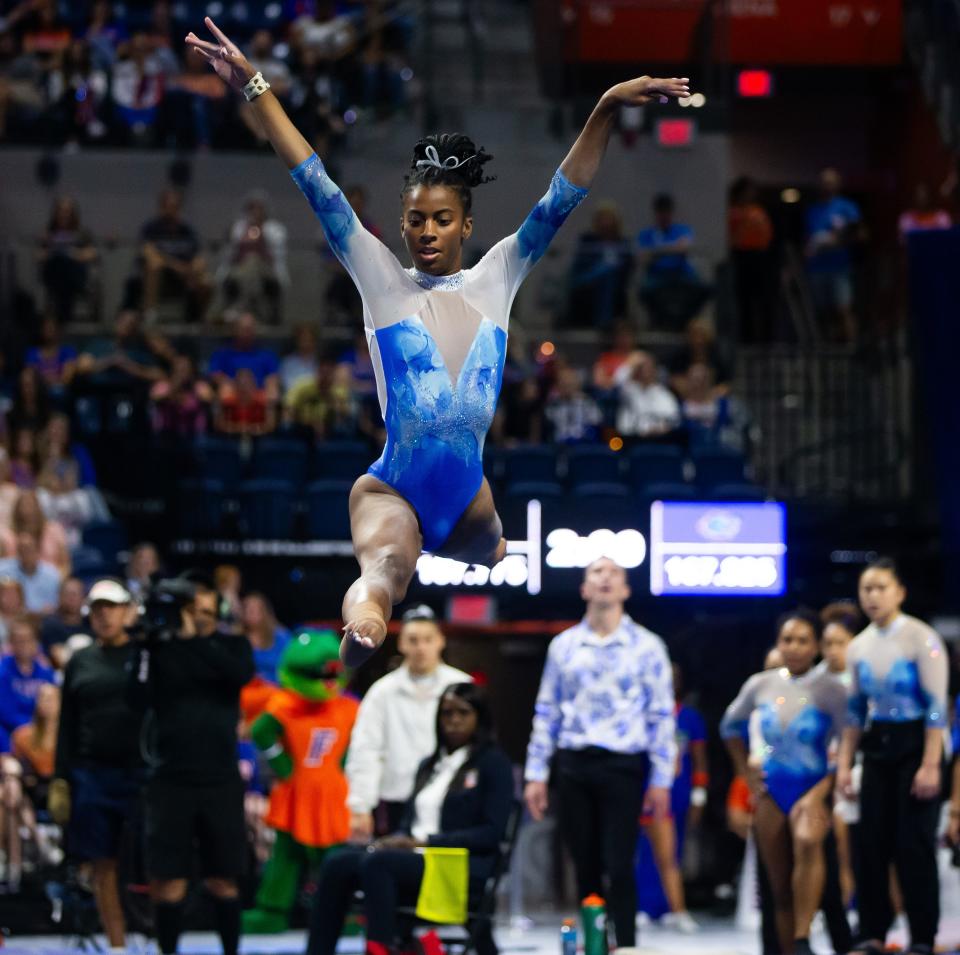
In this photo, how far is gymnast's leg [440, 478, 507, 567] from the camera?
5059 mm

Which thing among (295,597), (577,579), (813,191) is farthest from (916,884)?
(813,191)

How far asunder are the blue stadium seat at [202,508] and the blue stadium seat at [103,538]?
20.4 inches

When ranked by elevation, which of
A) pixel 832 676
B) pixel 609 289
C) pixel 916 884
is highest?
pixel 609 289

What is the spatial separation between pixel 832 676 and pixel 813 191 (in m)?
11.9

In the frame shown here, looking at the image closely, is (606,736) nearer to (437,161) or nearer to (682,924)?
(682,924)

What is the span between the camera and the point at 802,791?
25.7ft

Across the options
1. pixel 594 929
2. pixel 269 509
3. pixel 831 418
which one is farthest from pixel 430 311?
pixel 831 418

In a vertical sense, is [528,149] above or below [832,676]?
above

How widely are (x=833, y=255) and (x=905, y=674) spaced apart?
337 inches

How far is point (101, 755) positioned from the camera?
8250mm

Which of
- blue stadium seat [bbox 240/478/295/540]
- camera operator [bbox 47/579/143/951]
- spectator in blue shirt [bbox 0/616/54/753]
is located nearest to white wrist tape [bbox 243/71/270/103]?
camera operator [bbox 47/579/143/951]

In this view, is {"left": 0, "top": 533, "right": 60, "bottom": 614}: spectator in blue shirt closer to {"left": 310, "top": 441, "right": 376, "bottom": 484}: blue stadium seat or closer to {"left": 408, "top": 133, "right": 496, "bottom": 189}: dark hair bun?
{"left": 310, "top": 441, "right": 376, "bottom": 484}: blue stadium seat

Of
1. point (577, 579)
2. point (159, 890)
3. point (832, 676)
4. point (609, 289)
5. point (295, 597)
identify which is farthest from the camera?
point (609, 289)

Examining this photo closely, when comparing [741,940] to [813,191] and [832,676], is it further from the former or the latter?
[813,191]
